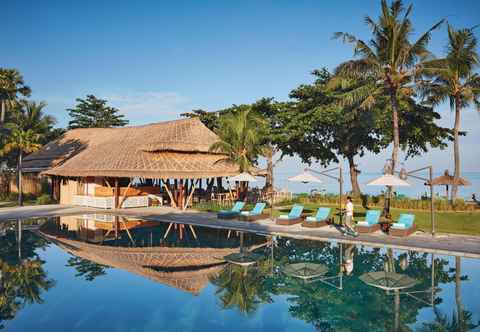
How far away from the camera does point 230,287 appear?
30.6ft

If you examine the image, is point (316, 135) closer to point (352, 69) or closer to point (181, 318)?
point (352, 69)

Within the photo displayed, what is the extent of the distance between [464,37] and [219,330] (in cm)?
2372

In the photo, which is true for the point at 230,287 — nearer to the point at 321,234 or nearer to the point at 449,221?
the point at 321,234

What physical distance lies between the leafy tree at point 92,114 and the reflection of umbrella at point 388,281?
2195 inches

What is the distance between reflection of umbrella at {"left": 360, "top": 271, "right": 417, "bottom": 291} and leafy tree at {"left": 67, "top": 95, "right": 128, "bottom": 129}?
183 ft

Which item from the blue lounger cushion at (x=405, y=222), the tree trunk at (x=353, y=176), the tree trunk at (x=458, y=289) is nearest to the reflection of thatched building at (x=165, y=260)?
the blue lounger cushion at (x=405, y=222)

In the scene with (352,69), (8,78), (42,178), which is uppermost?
(8,78)

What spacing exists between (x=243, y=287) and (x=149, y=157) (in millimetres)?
17477

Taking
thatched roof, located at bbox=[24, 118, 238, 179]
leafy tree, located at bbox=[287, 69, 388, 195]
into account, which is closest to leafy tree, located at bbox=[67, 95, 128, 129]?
thatched roof, located at bbox=[24, 118, 238, 179]

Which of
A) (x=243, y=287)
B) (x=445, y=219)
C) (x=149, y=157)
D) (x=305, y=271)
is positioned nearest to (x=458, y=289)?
(x=305, y=271)

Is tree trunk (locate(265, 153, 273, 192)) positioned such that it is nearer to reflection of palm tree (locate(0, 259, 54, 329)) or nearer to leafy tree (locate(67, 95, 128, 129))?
reflection of palm tree (locate(0, 259, 54, 329))

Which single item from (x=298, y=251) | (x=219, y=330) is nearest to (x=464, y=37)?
(x=298, y=251)

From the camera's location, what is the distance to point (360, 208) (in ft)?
74.4

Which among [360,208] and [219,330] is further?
[360,208]
